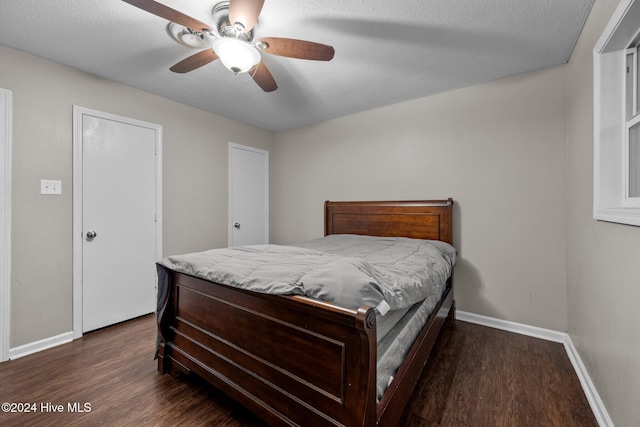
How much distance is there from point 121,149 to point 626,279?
12.4ft

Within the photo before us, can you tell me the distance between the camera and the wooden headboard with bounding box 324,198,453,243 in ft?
9.27

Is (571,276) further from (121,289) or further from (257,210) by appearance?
(121,289)

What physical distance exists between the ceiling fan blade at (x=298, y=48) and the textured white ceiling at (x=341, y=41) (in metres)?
0.22

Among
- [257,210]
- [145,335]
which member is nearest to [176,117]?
[257,210]

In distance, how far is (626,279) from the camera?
123 centimetres

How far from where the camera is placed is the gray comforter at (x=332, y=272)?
1107 millimetres

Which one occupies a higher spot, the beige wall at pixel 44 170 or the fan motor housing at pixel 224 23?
the fan motor housing at pixel 224 23

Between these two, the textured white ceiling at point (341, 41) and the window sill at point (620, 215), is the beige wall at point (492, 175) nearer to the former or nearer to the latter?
the textured white ceiling at point (341, 41)

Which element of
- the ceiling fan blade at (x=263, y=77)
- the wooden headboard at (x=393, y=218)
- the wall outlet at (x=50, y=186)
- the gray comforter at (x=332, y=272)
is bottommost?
the gray comforter at (x=332, y=272)

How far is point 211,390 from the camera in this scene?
169 cm

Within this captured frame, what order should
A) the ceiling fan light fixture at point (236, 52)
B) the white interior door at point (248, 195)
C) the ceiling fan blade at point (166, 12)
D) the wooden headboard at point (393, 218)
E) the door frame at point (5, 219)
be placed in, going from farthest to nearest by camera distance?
the white interior door at point (248, 195)
the wooden headboard at point (393, 218)
the door frame at point (5, 219)
the ceiling fan light fixture at point (236, 52)
the ceiling fan blade at point (166, 12)

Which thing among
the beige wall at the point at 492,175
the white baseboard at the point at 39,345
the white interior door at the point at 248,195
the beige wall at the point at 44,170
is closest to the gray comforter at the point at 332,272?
the beige wall at the point at 492,175

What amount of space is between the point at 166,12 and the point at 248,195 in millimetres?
2758

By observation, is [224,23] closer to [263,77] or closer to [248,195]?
[263,77]
